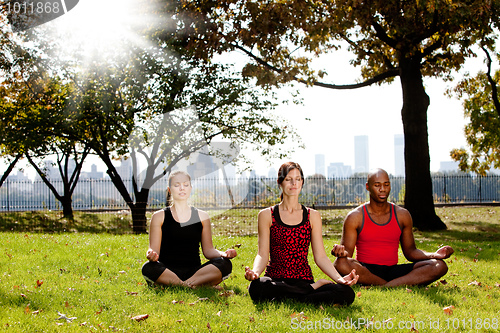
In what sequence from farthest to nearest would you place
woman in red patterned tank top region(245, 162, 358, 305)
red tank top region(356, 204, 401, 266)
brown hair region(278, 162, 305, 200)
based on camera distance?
red tank top region(356, 204, 401, 266)
brown hair region(278, 162, 305, 200)
woman in red patterned tank top region(245, 162, 358, 305)

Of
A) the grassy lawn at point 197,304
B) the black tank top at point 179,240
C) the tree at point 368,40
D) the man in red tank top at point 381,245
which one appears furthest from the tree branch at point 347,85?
the black tank top at point 179,240

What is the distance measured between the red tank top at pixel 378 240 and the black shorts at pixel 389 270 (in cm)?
7

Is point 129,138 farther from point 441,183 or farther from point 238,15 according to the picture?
point 441,183

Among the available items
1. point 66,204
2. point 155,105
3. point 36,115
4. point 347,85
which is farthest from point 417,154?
point 66,204

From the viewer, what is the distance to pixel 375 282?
634cm

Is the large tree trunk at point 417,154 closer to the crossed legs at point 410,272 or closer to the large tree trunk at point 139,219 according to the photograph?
the large tree trunk at point 139,219

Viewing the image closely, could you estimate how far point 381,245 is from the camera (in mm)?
6422

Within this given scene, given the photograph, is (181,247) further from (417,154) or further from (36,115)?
(36,115)

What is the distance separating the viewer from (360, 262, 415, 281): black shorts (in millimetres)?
6355

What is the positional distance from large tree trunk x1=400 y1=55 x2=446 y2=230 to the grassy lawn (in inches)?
362

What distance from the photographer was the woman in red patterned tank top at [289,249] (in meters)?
5.26

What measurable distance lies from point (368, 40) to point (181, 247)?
54.1 feet

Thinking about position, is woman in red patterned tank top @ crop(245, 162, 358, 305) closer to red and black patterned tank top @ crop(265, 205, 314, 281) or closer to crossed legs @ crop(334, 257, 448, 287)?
red and black patterned tank top @ crop(265, 205, 314, 281)

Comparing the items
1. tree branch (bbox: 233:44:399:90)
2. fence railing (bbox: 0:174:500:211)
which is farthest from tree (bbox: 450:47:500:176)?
tree branch (bbox: 233:44:399:90)
